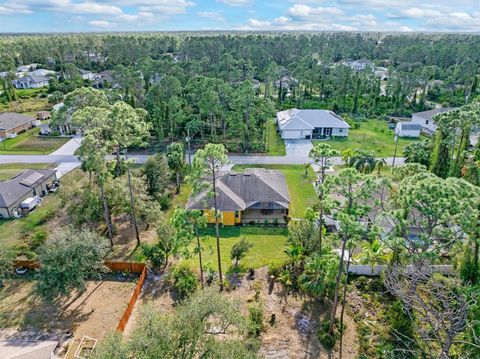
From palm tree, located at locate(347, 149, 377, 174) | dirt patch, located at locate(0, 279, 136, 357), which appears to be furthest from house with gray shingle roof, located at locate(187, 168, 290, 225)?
dirt patch, located at locate(0, 279, 136, 357)

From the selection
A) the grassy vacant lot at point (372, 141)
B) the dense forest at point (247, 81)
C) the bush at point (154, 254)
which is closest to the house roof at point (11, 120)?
the dense forest at point (247, 81)

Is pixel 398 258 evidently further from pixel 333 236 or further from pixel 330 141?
pixel 330 141

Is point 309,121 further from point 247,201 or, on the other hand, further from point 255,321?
point 255,321

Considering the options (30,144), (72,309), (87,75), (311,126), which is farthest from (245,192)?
(87,75)

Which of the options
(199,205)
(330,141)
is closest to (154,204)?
(199,205)

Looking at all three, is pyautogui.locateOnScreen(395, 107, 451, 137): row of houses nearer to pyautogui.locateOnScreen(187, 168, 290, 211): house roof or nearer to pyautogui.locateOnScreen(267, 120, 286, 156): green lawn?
pyautogui.locateOnScreen(267, 120, 286, 156): green lawn

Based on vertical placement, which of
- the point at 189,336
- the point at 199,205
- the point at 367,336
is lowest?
the point at 367,336

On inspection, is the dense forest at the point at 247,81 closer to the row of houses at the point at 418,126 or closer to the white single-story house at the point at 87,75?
the white single-story house at the point at 87,75
